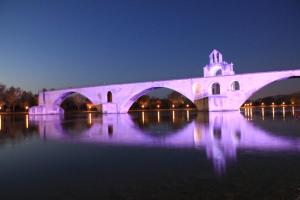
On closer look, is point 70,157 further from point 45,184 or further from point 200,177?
point 200,177

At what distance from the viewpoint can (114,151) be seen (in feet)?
37.5

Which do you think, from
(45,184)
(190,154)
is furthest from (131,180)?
(190,154)

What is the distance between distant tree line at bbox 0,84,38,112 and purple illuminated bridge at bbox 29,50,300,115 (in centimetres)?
1808

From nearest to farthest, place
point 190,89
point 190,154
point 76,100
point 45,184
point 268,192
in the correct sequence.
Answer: point 268,192 < point 45,184 < point 190,154 < point 190,89 < point 76,100

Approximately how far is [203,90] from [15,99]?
195 ft

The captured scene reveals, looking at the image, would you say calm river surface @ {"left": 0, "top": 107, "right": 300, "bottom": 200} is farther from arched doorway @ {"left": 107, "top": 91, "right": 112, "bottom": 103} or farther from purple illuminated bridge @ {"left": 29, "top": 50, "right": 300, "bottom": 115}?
arched doorway @ {"left": 107, "top": 91, "right": 112, "bottom": 103}

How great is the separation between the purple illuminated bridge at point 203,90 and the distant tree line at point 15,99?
1808 centimetres

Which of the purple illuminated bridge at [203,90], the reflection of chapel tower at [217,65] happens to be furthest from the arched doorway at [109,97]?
the reflection of chapel tower at [217,65]

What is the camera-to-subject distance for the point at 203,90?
49750 mm

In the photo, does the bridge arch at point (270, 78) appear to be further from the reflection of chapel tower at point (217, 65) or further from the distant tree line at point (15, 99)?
the distant tree line at point (15, 99)

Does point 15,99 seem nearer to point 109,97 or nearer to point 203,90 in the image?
point 109,97

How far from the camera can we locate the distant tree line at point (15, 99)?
283 feet

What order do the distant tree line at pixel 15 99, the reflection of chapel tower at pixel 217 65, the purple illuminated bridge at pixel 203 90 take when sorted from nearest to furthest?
the purple illuminated bridge at pixel 203 90, the reflection of chapel tower at pixel 217 65, the distant tree line at pixel 15 99

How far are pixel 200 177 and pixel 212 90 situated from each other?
4721 centimetres
